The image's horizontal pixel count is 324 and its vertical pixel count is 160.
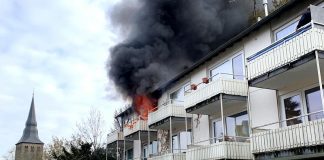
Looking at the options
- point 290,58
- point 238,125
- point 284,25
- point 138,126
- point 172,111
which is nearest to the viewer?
point 290,58

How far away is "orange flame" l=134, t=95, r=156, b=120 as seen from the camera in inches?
1025

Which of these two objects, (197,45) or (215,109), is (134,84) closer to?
(197,45)

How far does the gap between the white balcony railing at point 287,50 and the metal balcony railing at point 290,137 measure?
196 cm

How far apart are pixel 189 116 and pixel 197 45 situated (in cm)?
626

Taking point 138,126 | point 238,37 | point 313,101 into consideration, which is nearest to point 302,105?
point 313,101

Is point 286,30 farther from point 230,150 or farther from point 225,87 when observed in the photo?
point 230,150

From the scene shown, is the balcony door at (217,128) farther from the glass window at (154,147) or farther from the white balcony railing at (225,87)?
the glass window at (154,147)

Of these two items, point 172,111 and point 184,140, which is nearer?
point 172,111

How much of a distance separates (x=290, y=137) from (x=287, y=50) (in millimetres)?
2903

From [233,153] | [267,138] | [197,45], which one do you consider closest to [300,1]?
[267,138]

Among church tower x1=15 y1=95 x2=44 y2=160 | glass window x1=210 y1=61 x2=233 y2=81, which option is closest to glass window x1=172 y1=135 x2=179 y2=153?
glass window x1=210 y1=61 x2=233 y2=81

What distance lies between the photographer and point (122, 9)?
2825 centimetres

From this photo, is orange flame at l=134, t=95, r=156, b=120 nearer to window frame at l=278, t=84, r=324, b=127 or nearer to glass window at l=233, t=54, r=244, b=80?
glass window at l=233, t=54, r=244, b=80

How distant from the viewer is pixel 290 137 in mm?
11914
